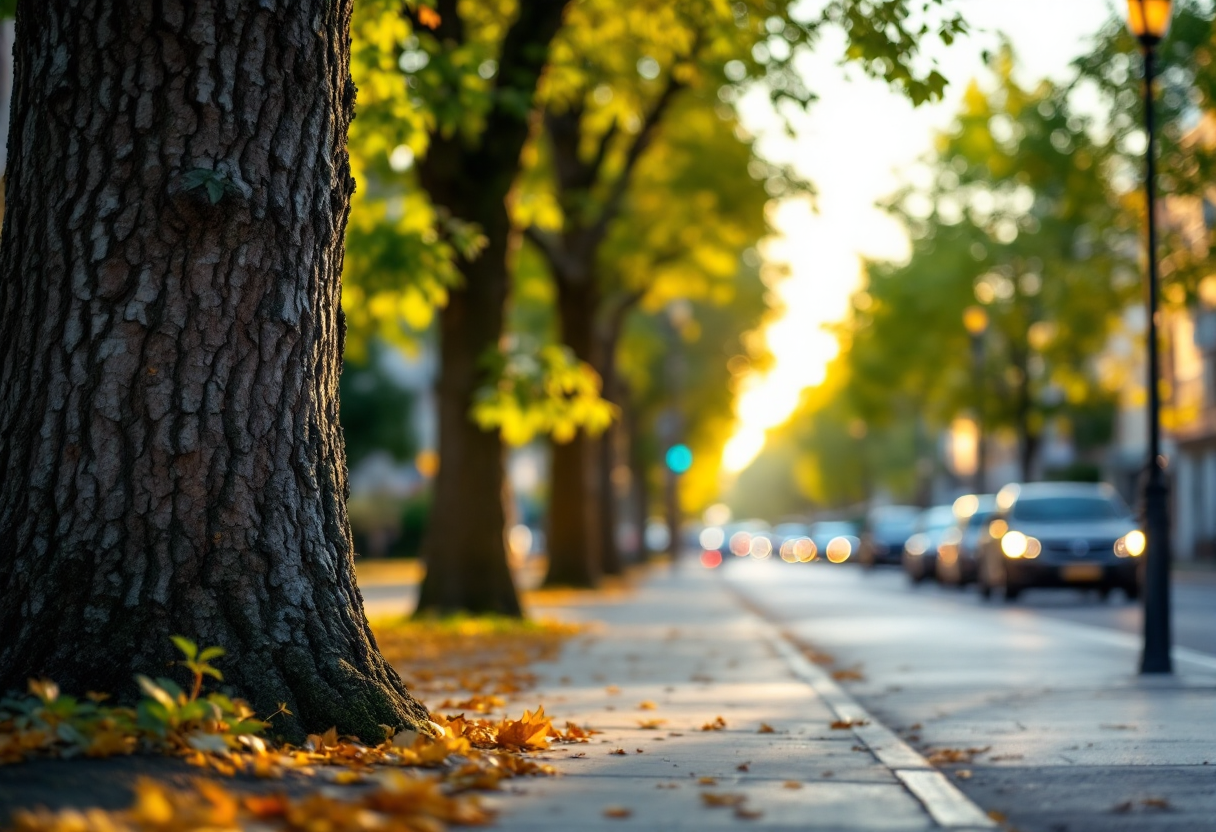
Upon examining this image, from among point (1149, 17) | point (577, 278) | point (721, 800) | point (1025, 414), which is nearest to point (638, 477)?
point (1025, 414)

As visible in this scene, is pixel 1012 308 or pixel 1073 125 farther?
pixel 1012 308

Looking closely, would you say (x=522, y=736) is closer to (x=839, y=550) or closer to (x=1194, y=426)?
(x=1194, y=426)

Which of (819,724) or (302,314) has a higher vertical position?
(302,314)

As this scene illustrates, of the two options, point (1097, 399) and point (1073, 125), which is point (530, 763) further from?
point (1097, 399)

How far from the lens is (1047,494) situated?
2758 cm

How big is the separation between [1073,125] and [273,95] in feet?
82.6

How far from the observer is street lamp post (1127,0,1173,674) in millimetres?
11547

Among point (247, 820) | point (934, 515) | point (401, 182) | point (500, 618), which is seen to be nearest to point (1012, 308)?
point (934, 515)

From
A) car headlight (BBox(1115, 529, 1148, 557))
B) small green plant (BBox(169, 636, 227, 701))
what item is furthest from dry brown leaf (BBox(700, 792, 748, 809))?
car headlight (BBox(1115, 529, 1148, 557))

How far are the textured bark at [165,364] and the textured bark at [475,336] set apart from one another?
10.7 m

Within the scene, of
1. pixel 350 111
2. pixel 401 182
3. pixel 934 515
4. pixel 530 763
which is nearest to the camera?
pixel 530 763

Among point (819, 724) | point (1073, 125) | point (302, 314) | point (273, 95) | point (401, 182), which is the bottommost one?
point (819, 724)

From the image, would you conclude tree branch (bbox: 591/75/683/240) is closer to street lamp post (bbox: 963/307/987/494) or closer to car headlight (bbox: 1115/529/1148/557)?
car headlight (bbox: 1115/529/1148/557)

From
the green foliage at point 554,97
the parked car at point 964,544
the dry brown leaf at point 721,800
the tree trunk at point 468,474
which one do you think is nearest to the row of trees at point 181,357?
the dry brown leaf at point 721,800
